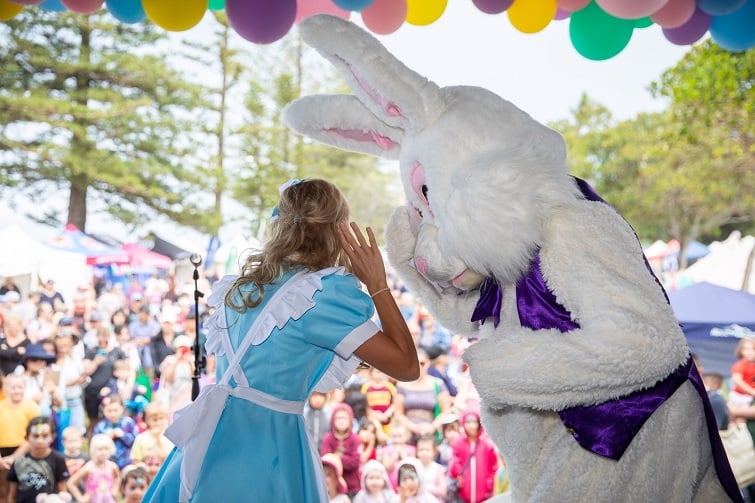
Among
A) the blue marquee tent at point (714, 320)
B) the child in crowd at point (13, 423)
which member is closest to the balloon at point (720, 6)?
the blue marquee tent at point (714, 320)

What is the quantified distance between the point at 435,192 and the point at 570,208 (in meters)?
0.27

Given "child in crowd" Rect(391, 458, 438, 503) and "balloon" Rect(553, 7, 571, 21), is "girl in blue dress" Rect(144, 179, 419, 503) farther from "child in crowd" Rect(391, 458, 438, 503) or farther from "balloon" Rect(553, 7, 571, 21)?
"child in crowd" Rect(391, 458, 438, 503)

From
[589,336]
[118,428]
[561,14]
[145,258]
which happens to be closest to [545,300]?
[589,336]

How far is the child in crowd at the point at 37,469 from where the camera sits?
13.2 feet

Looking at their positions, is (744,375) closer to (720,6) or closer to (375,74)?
(720,6)

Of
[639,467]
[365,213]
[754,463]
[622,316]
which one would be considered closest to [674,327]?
[622,316]

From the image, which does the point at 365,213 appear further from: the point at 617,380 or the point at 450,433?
the point at 617,380

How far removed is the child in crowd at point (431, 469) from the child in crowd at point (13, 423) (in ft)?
7.76

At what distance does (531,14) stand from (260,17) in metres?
1.19

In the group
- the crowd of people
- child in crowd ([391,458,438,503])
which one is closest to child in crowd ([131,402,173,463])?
the crowd of people

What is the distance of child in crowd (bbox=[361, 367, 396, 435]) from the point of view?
4578 mm

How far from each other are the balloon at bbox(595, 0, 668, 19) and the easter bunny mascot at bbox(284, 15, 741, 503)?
5.15 feet

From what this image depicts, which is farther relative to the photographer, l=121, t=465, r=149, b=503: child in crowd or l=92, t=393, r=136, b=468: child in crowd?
l=92, t=393, r=136, b=468: child in crowd

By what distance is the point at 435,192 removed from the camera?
1.47 m
